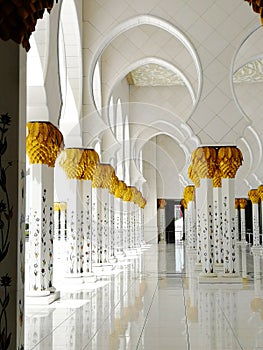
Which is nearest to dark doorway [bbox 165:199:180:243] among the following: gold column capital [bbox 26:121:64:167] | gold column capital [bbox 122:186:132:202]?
gold column capital [bbox 122:186:132:202]

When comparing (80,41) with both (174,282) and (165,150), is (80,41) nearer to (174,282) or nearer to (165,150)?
(174,282)

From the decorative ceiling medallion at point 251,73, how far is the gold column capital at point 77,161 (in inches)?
250

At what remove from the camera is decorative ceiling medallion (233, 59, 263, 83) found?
14.5 m

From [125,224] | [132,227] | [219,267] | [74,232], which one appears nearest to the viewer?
[219,267]

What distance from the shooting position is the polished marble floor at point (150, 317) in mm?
4559

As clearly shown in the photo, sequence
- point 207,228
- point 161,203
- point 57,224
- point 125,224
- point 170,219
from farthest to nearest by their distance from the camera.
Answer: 1. point 170,219
2. point 161,203
3. point 57,224
4. point 125,224
5. point 207,228

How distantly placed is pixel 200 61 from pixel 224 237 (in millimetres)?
2973

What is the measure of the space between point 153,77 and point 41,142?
30.5 ft

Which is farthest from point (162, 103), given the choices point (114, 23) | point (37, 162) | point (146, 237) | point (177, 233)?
point (177, 233)

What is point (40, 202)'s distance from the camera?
23.4 ft

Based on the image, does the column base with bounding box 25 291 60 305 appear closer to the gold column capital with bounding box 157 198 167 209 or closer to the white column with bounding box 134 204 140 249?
the white column with bounding box 134 204 140 249

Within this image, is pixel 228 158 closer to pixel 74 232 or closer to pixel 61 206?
pixel 74 232

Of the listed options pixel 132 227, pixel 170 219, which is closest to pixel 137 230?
pixel 132 227

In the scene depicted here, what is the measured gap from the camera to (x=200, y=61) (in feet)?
29.3
